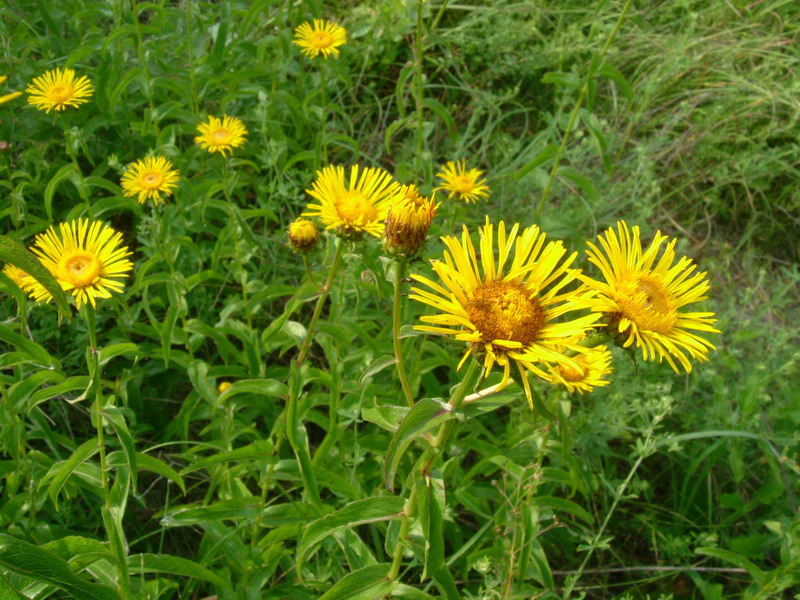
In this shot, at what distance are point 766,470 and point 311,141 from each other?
2711 mm

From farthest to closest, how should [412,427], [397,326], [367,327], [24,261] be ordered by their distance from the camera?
[367,327], [397,326], [412,427], [24,261]

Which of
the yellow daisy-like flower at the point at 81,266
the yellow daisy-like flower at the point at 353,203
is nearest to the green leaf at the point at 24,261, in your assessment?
the yellow daisy-like flower at the point at 81,266

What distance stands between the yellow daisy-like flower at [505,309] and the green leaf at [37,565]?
0.75 meters

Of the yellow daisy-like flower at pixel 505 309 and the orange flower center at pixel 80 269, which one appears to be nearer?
the yellow daisy-like flower at pixel 505 309

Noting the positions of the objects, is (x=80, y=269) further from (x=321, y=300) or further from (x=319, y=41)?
(x=319, y=41)

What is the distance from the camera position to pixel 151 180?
2301mm

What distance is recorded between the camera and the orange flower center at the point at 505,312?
3.67 ft

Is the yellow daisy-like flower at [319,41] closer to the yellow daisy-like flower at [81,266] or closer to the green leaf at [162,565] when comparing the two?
the yellow daisy-like flower at [81,266]

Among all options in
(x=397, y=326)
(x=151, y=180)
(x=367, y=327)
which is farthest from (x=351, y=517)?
(x=151, y=180)

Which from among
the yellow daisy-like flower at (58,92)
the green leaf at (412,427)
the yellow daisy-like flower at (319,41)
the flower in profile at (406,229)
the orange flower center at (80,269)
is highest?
the yellow daisy-like flower at (319,41)

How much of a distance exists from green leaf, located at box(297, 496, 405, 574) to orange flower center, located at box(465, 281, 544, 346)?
0.46 meters

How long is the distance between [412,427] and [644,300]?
0.57 m

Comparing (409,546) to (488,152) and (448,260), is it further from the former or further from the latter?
(488,152)

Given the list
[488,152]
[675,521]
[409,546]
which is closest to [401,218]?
[409,546]
